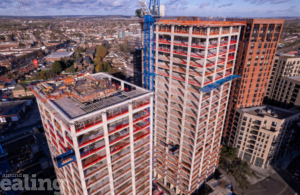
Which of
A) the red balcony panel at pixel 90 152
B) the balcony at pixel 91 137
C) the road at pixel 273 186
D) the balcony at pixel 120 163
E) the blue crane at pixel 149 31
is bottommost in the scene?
the road at pixel 273 186

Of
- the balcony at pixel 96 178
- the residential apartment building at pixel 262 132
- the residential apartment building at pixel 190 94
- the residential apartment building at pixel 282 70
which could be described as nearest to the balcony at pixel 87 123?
the balcony at pixel 96 178

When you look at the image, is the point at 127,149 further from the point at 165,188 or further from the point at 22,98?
the point at 22,98

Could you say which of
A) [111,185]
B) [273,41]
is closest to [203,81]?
[111,185]

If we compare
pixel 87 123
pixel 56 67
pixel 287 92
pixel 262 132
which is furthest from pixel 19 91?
pixel 287 92

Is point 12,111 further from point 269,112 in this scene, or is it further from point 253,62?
point 269,112

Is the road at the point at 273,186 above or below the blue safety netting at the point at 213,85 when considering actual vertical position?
below

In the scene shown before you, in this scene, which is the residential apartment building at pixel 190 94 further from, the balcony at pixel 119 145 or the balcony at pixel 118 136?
the balcony at pixel 118 136

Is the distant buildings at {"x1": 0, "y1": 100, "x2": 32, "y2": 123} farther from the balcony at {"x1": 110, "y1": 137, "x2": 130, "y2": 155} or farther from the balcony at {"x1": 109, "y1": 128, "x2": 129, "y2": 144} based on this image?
the balcony at {"x1": 109, "y1": 128, "x2": 129, "y2": 144}
